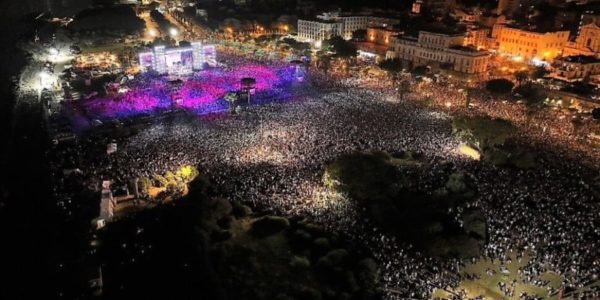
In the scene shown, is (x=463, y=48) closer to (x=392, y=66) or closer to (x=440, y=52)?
(x=440, y=52)

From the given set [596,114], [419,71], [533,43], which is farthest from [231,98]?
[533,43]

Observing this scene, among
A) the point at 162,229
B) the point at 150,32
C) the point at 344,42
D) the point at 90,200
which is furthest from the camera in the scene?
the point at 150,32

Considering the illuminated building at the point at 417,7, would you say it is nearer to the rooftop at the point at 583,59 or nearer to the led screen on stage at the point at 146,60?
the rooftop at the point at 583,59

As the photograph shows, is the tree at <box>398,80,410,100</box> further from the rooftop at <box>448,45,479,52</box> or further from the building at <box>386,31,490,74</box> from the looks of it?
the rooftop at <box>448,45,479,52</box>

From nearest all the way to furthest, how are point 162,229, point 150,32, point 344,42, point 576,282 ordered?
1. point 576,282
2. point 162,229
3. point 344,42
4. point 150,32

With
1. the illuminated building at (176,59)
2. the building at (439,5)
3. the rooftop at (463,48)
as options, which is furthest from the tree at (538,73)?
the illuminated building at (176,59)

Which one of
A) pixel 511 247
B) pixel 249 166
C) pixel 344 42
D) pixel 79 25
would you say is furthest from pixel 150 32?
pixel 511 247

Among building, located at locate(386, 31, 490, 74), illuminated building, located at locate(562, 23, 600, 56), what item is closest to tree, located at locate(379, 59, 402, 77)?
building, located at locate(386, 31, 490, 74)

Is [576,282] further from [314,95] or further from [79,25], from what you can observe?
[79,25]
